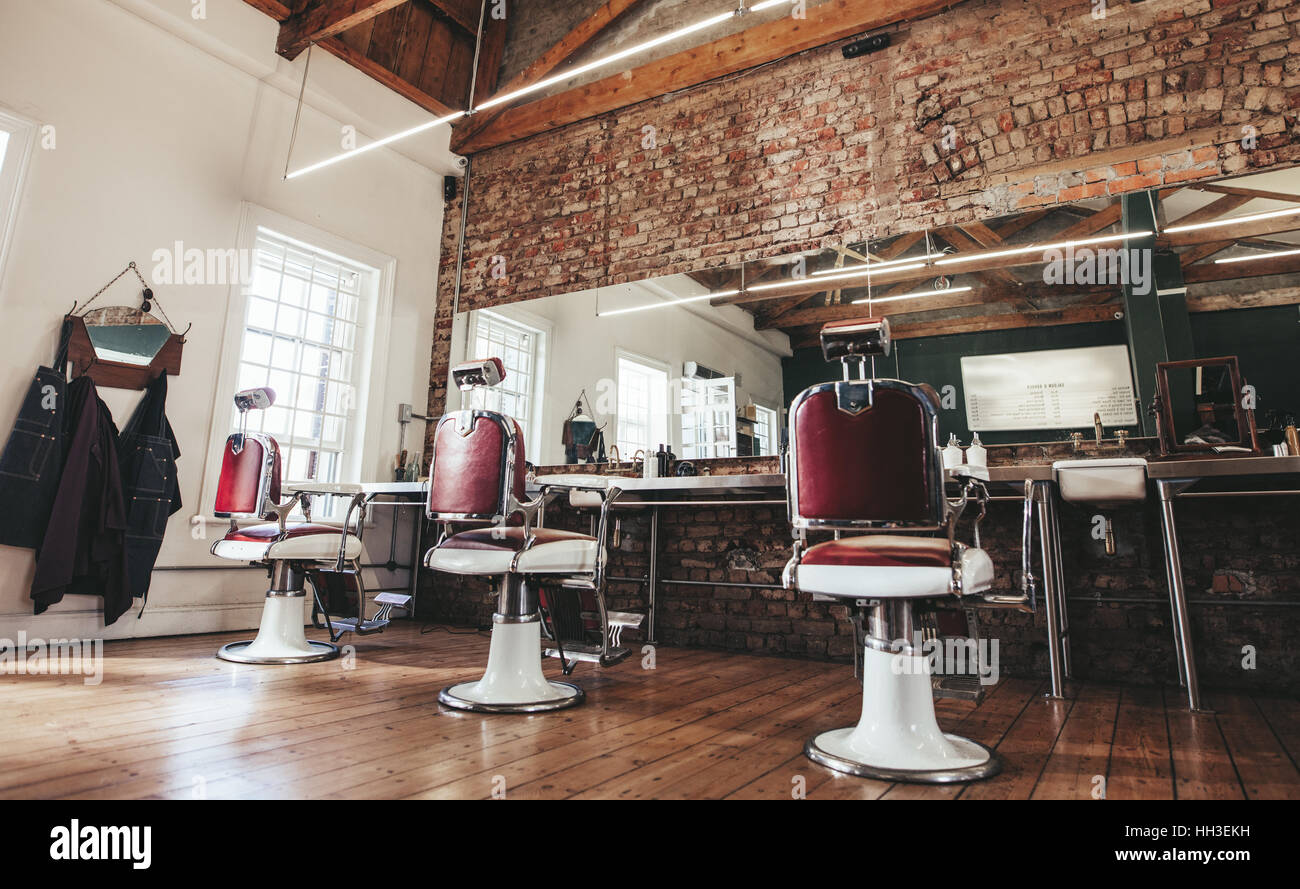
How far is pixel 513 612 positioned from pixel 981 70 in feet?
13.9

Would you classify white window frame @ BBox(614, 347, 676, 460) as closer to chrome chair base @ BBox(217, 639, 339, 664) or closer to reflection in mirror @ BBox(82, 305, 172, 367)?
chrome chair base @ BBox(217, 639, 339, 664)

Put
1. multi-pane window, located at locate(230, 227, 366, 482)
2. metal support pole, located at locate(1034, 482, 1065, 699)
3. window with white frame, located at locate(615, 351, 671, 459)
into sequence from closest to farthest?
1. metal support pole, located at locate(1034, 482, 1065, 699)
2. multi-pane window, located at locate(230, 227, 366, 482)
3. window with white frame, located at locate(615, 351, 671, 459)

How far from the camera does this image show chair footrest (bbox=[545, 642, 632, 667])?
2961 mm

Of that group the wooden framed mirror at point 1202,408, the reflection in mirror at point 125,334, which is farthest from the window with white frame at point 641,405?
the reflection in mirror at point 125,334

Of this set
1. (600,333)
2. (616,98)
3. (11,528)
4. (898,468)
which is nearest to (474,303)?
(600,333)

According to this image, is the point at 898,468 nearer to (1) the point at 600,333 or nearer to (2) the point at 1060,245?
(2) the point at 1060,245

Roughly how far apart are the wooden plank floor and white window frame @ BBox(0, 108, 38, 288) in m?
2.41

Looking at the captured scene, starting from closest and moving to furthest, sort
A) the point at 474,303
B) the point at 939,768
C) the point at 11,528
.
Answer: the point at 939,768
the point at 11,528
the point at 474,303

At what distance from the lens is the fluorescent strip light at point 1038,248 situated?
12.2 ft

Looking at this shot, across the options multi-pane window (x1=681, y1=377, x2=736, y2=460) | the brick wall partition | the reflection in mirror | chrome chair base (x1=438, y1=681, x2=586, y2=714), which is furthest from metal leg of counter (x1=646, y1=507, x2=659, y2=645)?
the reflection in mirror
